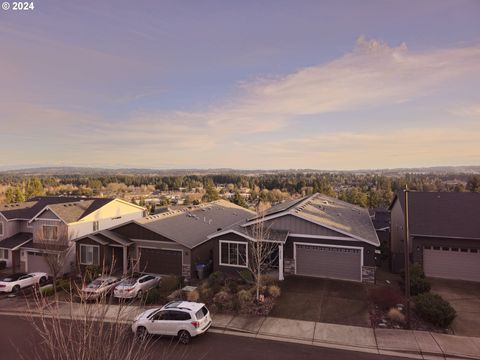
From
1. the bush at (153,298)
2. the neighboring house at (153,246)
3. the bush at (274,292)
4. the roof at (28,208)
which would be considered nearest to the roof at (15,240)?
the roof at (28,208)

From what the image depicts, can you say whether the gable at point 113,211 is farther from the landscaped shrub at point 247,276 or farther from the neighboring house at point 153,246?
the landscaped shrub at point 247,276

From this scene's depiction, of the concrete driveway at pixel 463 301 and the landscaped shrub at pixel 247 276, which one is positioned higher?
the landscaped shrub at pixel 247 276

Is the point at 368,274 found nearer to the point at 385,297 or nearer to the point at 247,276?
the point at 385,297

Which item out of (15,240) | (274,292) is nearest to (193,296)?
(274,292)

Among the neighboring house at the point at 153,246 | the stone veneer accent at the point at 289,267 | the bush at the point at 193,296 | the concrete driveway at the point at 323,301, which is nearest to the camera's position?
the concrete driveway at the point at 323,301

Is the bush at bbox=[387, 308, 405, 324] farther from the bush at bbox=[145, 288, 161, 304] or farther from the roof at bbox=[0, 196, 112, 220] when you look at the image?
the roof at bbox=[0, 196, 112, 220]

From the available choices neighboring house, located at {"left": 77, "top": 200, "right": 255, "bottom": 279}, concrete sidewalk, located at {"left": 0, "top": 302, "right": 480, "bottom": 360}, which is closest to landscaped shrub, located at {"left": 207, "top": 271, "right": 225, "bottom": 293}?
neighboring house, located at {"left": 77, "top": 200, "right": 255, "bottom": 279}
